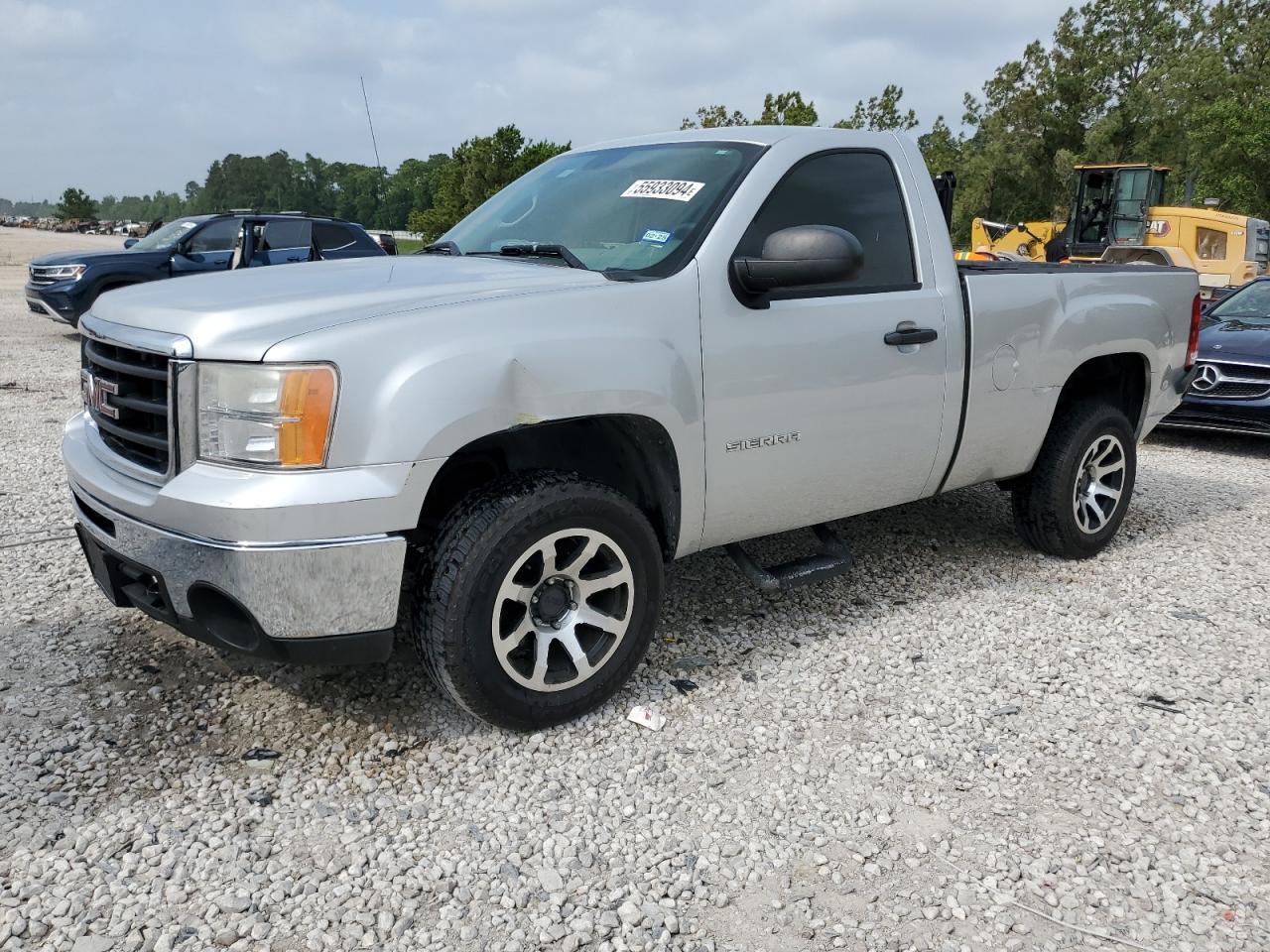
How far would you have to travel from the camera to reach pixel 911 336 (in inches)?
150

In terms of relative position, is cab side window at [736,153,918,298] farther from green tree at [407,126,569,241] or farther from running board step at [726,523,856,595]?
green tree at [407,126,569,241]

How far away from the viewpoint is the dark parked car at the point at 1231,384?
8.00 metres

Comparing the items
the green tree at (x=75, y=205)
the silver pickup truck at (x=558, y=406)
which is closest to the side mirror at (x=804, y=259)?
the silver pickup truck at (x=558, y=406)

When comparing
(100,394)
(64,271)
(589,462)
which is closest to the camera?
(100,394)

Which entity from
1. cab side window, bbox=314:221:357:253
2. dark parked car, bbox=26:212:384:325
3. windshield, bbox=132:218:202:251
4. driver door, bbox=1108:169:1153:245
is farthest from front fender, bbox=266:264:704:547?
driver door, bbox=1108:169:1153:245

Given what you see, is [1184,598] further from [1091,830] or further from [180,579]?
[180,579]

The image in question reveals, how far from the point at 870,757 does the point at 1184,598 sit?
2244 millimetres

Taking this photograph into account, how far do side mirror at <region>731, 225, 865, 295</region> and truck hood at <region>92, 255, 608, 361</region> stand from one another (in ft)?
1.72

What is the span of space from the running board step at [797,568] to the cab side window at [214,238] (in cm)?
1162

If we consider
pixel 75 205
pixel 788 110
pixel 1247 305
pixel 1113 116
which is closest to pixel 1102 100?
pixel 1113 116

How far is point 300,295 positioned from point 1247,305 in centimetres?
943

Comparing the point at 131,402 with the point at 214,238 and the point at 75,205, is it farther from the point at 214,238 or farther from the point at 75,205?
the point at 75,205

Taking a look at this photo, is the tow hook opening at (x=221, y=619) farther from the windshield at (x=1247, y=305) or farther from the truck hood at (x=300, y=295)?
the windshield at (x=1247, y=305)

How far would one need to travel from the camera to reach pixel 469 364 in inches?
110
